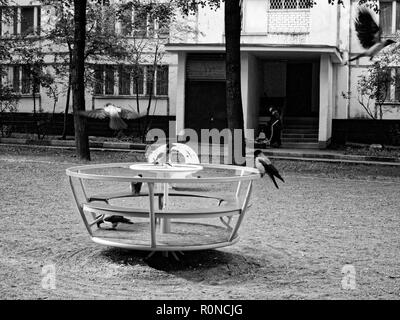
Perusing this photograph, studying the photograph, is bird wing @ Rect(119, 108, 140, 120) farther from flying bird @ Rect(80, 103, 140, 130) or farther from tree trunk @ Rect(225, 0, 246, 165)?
tree trunk @ Rect(225, 0, 246, 165)

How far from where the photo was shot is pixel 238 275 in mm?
6688

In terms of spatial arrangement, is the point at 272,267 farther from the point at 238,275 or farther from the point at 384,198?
the point at 384,198

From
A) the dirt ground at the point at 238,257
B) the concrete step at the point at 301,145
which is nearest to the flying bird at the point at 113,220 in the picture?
the dirt ground at the point at 238,257

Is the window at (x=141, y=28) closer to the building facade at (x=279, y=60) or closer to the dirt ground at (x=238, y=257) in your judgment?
the building facade at (x=279, y=60)

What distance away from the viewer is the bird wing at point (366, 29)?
8.18 metres

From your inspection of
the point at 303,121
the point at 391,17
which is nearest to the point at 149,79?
the point at 303,121

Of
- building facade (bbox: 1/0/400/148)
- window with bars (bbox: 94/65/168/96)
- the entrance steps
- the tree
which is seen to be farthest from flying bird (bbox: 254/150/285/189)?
window with bars (bbox: 94/65/168/96)

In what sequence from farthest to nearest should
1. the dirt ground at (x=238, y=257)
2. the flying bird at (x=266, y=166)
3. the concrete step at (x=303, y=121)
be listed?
the concrete step at (x=303, y=121)
the flying bird at (x=266, y=166)
the dirt ground at (x=238, y=257)

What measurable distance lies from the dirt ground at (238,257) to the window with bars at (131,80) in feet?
63.7

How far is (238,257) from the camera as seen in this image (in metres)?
7.42

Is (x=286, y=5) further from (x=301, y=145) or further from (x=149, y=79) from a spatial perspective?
(x=149, y=79)

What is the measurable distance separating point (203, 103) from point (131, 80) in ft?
15.2

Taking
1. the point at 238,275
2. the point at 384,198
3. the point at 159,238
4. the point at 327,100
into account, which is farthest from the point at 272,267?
the point at 327,100

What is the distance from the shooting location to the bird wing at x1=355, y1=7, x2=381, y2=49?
8180 mm
